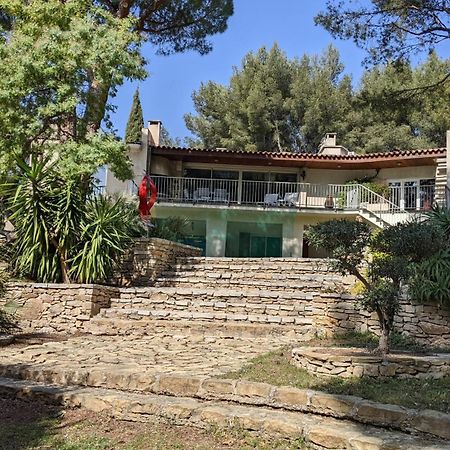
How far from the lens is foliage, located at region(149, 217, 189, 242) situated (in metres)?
14.7

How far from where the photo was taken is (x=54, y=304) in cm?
989

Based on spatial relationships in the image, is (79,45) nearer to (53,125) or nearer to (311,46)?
(53,125)

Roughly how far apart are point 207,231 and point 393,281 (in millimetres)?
14185

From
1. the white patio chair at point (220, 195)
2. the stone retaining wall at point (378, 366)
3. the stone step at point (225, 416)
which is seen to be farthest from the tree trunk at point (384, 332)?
the white patio chair at point (220, 195)

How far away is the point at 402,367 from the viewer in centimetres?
573

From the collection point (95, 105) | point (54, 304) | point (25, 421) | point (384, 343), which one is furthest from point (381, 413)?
point (95, 105)

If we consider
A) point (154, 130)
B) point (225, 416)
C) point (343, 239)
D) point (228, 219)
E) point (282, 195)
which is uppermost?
point (154, 130)

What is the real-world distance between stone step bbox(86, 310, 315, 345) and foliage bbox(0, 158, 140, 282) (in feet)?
3.87

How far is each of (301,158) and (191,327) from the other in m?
12.7

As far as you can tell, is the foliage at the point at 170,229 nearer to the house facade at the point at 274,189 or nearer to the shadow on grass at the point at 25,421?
the house facade at the point at 274,189

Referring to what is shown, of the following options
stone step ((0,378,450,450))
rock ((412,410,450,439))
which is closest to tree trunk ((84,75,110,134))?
stone step ((0,378,450,450))

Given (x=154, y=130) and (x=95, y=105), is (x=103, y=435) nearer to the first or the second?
(x=95, y=105)

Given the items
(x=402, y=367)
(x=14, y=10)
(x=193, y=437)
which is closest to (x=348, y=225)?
(x=402, y=367)

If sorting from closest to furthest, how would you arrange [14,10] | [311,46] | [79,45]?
[79,45]
[14,10]
[311,46]
